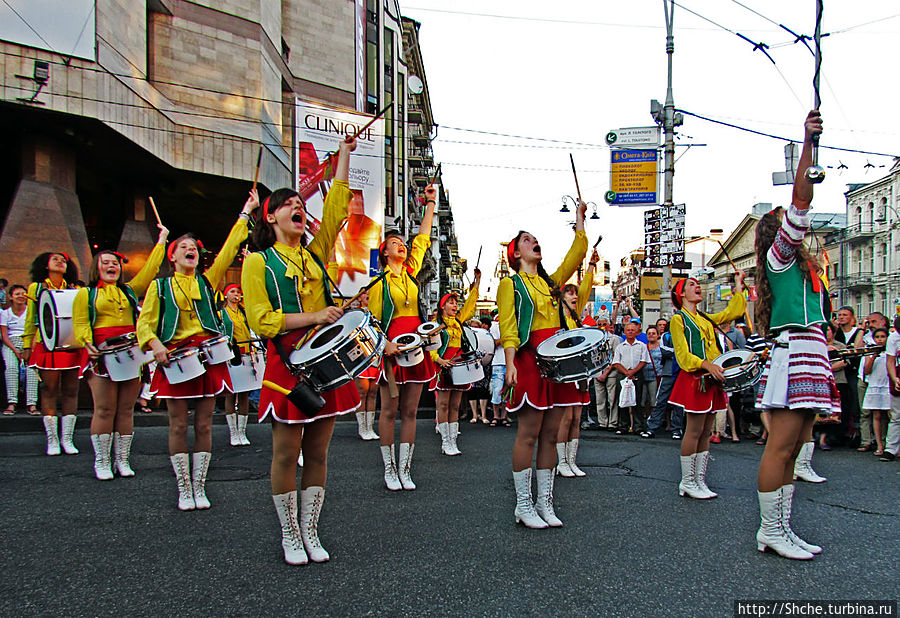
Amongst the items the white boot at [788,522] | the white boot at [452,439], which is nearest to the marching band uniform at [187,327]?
the white boot at [452,439]

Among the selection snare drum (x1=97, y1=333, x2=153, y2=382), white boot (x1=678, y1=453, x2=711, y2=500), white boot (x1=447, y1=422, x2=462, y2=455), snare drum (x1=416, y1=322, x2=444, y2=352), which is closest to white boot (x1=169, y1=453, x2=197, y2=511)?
snare drum (x1=97, y1=333, x2=153, y2=382)

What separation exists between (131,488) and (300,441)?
2.90 metres

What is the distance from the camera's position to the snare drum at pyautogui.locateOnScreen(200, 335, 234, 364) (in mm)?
5121

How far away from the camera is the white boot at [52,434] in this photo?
23.6 feet

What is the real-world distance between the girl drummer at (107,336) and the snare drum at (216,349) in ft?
3.68

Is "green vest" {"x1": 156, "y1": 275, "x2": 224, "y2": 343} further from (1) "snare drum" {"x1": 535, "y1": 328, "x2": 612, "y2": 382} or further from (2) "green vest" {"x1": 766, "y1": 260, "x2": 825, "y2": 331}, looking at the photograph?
(2) "green vest" {"x1": 766, "y1": 260, "x2": 825, "y2": 331}

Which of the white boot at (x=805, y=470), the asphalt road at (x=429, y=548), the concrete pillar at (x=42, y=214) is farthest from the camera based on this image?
the concrete pillar at (x=42, y=214)

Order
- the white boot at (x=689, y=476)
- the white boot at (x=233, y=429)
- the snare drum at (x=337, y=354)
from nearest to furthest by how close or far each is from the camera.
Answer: the snare drum at (x=337, y=354), the white boot at (x=689, y=476), the white boot at (x=233, y=429)

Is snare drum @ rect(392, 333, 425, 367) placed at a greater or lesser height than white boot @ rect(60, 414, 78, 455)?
greater

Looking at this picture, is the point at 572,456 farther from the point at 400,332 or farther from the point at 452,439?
the point at 400,332

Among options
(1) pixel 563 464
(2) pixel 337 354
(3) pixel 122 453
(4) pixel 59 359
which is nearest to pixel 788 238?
(2) pixel 337 354

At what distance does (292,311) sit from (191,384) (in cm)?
196

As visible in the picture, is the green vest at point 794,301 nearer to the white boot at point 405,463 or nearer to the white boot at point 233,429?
the white boot at point 405,463

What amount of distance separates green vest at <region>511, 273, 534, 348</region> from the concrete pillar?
13.6 meters
